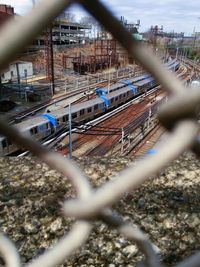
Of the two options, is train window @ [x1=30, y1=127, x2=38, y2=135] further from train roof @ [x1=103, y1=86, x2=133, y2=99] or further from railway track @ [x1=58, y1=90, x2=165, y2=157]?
train roof @ [x1=103, y1=86, x2=133, y2=99]

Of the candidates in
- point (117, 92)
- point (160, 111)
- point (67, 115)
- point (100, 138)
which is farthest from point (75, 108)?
point (160, 111)

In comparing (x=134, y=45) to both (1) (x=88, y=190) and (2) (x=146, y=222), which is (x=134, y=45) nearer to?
(1) (x=88, y=190)

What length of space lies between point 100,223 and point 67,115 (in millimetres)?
9426

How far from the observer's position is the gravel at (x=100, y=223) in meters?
1.40

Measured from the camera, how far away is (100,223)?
61.5 inches

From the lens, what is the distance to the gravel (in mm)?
1401

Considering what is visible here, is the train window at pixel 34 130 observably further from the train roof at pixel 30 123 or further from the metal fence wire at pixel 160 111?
the metal fence wire at pixel 160 111

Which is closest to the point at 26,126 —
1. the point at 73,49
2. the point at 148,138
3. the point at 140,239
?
the point at 148,138

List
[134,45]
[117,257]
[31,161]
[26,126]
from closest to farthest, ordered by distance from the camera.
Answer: [134,45] → [117,257] → [31,161] → [26,126]

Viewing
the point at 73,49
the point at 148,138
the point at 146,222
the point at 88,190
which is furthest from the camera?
the point at 73,49

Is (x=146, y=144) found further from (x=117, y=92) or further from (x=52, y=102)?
(x=52, y=102)

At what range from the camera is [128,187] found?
37cm

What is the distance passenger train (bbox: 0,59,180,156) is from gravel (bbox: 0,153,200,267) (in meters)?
4.27

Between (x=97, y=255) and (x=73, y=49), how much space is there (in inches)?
1366
